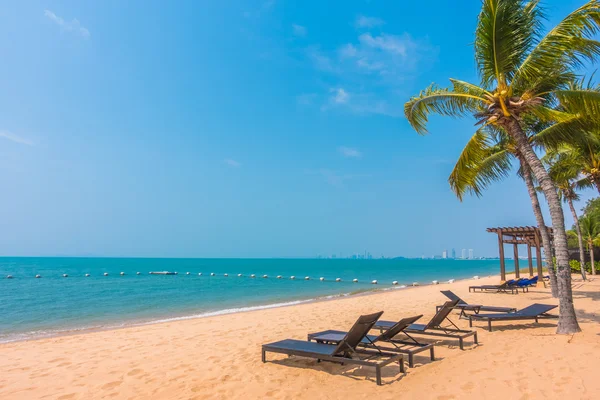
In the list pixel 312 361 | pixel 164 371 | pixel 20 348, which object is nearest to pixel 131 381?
pixel 164 371

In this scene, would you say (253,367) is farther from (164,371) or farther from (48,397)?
(48,397)

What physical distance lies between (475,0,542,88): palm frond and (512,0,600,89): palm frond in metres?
0.26

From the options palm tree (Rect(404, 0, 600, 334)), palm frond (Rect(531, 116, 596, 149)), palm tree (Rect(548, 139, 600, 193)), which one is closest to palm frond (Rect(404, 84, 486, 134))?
palm tree (Rect(404, 0, 600, 334))

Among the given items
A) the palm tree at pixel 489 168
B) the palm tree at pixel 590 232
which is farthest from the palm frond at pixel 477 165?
the palm tree at pixel 590 232

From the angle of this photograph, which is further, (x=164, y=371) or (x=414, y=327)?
(x=414, y=327)

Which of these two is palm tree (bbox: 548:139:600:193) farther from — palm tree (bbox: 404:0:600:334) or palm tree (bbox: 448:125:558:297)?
palm tree (bbox: 404:0:600:334)

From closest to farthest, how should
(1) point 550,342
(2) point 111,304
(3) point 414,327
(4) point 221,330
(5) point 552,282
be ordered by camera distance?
1. (1) point 550,342
2. (3) point 414,327
3. (4) point 221,330
4. (5) point 552,282
5. (2) point 111,304

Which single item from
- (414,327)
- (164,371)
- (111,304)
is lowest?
(111,304)

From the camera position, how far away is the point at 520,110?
26.1 feet

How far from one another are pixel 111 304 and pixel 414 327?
2120cm

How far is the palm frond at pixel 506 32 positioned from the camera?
7.82 metres

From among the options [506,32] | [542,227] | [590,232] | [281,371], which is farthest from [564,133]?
[590,232]

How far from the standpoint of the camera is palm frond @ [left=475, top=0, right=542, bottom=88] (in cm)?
782

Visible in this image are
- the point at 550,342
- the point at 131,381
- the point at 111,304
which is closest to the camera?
the point at 131,381
